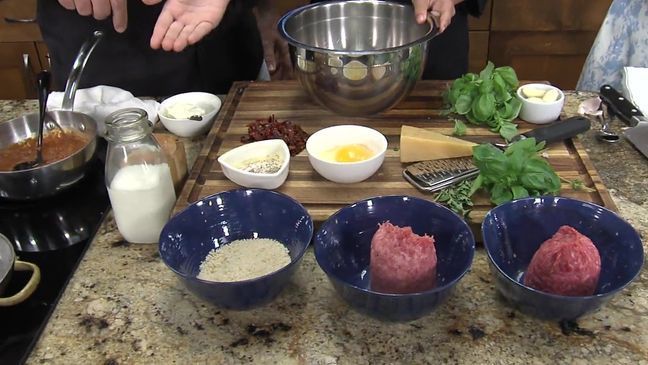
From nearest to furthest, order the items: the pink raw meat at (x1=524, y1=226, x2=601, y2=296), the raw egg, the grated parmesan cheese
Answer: the pink raw meat at (x1=524, y1=226, x2=601, y2=296) → the grated parmesan cheese → the raw egg

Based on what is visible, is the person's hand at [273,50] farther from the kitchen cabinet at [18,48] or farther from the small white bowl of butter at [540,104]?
the kitchen cabinet at [18,48]

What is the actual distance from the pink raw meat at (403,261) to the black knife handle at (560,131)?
48cm

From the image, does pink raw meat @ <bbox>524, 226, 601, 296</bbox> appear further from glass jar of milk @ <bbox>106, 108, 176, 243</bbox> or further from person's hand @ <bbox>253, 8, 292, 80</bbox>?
person's hand @ <bbox>253, 8, 292, 80</bbox>

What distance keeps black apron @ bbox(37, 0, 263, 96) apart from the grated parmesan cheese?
2.51 feet

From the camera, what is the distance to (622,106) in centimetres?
130

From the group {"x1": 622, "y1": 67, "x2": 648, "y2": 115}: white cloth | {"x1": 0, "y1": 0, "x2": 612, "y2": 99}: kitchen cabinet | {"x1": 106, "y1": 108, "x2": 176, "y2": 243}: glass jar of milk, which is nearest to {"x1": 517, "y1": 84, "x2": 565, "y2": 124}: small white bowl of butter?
{"x1": 622, "y1": 67, "x2": 648, "y2": 115}: white cloth

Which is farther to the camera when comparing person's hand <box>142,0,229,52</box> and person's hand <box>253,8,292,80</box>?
person's hand <box>253,8,292,80</box>

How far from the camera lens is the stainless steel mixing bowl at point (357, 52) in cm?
120

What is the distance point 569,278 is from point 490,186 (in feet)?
0.90

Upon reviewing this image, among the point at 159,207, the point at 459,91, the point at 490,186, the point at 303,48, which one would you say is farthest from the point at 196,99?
the point at 490,186

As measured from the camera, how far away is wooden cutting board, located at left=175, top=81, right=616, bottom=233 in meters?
1.04

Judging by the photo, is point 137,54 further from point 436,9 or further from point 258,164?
point 436,9

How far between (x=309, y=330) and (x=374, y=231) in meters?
0.19

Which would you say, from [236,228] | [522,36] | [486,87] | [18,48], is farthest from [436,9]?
[18,48]
